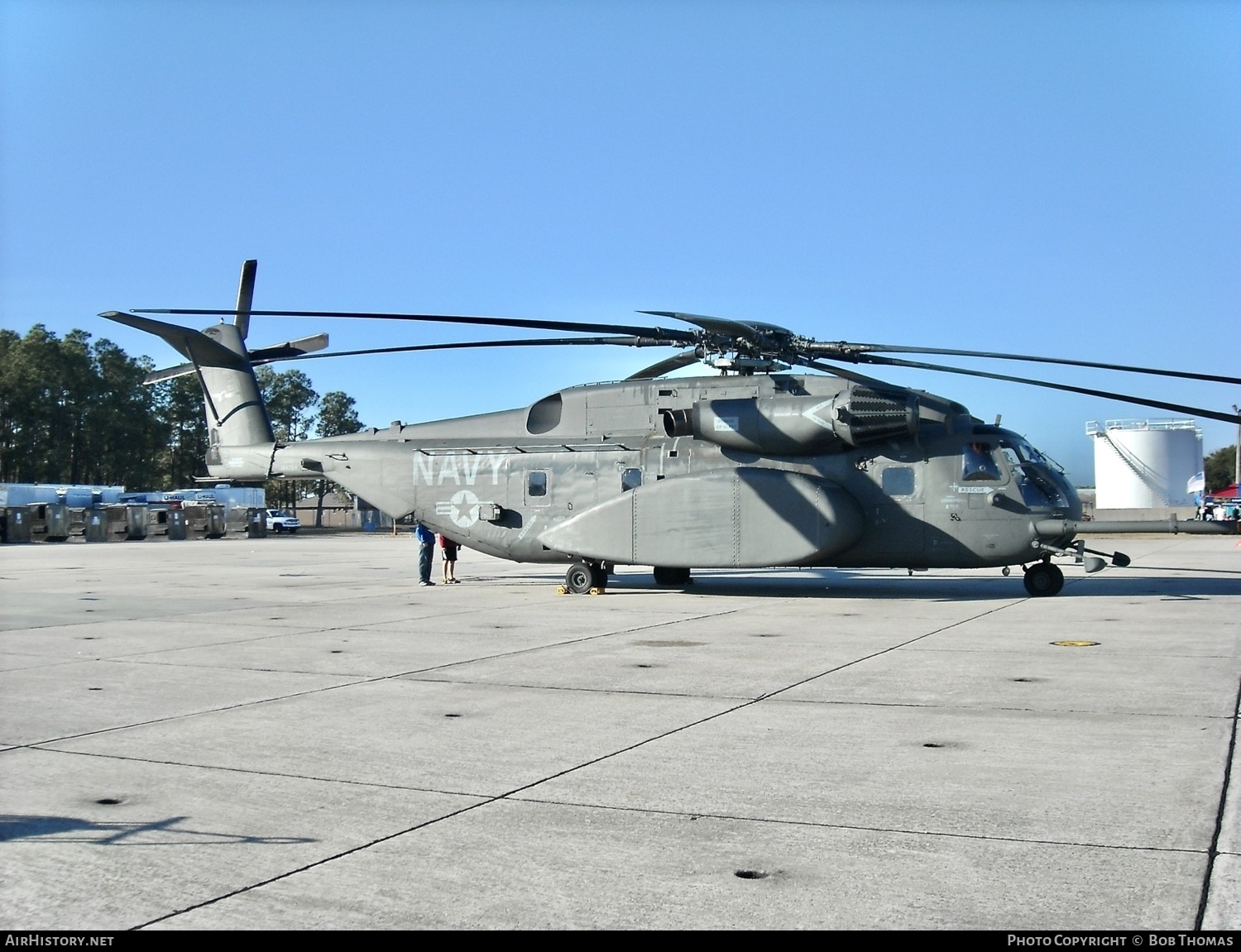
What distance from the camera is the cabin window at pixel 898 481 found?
17766 millimetres

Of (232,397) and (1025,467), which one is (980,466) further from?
(232,397)

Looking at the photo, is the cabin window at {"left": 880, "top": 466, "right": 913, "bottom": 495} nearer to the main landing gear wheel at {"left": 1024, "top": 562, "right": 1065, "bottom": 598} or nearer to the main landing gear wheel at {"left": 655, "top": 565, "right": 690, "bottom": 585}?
the main landing gear wheel at {"left": 1024, "top": 562, "right": 1065, "bottom": 598}

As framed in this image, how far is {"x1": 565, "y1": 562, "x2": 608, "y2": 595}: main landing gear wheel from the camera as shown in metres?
19.8

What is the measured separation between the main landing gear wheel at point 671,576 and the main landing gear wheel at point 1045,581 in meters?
6.25

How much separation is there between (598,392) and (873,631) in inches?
323

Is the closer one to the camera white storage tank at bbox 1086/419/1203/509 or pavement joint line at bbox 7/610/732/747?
pavement joint line at bbox 7/610/732/747

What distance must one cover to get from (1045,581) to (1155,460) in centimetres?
7441

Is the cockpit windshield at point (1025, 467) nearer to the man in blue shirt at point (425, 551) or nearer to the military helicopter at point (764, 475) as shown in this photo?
the military helicopter at point (764, 475)

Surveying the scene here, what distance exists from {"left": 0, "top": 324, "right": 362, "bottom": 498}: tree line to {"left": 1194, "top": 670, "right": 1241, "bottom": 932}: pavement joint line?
3389 inches

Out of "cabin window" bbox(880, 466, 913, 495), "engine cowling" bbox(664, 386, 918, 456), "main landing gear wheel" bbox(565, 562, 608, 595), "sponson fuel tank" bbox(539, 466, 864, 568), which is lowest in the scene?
"main landing gear wheel" bbox(565, 562, 608, 595)

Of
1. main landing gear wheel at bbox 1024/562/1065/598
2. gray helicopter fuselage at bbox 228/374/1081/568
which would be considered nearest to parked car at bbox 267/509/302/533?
gray helicopter fuselage at bbox 228/374/1081/568

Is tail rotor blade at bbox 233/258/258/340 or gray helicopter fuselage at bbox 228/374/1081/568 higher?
tail rotor blade at bbox 233/258/258/340

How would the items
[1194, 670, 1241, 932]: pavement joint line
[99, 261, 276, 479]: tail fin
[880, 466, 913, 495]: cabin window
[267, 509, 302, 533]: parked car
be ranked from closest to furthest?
1. [1194, 670, 1241, 932]: pavement joint line
2. [880, 466, 913, 495]: cabin window
3. [99, 261, 276, 479]: tail fin
4. [267, 509, 302, 533]: parked car

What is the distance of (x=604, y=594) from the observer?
1953 cm
